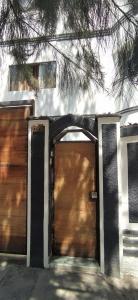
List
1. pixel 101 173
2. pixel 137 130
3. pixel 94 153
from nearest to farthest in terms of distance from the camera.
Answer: pixel 101 173 < pixel 94 153 < pixel 137 130

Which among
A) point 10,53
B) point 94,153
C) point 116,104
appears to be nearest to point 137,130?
point 94,153

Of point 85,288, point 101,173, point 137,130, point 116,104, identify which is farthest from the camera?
point 116,104

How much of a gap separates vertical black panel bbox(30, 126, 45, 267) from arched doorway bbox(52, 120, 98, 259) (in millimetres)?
335

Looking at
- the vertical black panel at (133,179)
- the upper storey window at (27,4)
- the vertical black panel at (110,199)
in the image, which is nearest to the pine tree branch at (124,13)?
the upper storey window at (27,4)

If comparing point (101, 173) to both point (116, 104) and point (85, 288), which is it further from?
point (116, 104)

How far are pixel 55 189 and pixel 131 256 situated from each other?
1718 mm

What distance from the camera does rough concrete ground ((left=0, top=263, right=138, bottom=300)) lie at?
155 inches

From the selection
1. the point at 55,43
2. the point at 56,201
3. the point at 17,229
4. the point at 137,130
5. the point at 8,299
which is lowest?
the point at 8,299

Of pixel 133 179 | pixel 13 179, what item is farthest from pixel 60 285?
pixel 133 179

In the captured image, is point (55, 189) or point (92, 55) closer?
point (92, 55)

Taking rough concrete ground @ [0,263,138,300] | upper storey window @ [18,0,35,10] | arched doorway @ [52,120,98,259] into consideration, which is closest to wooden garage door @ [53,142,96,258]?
arched doorway @ [52,120,98,259]

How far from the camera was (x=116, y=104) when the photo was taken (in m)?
6.96

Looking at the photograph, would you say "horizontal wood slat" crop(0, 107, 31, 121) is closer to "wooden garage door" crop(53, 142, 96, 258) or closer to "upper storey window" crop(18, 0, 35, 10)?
"wooden garage door" crop(53, 142, 96, 258)

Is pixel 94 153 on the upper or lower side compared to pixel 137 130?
lower
